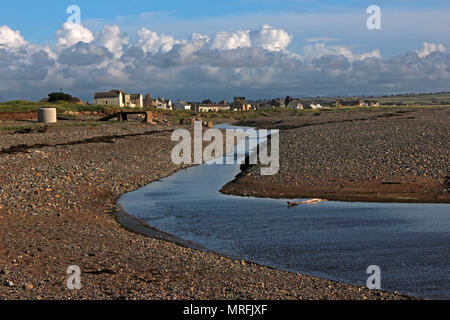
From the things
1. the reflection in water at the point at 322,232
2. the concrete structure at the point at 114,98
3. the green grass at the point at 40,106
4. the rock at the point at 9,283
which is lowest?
the reflection in water at the point at 322,232

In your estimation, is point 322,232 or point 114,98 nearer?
point 322,232

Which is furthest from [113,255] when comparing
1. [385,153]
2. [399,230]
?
[385,153]

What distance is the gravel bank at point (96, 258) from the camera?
34.7 ft

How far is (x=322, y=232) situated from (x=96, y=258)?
297 inches

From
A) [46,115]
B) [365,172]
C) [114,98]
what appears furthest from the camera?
[114,98]

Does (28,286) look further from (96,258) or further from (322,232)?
(322,232)

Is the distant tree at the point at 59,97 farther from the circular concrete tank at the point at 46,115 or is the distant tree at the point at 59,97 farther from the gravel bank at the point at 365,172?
the gravel bank at the point at 365,172

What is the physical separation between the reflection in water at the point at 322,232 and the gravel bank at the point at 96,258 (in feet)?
3.87

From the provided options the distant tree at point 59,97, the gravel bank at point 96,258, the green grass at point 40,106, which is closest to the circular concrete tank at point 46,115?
the green grass at point 40,106

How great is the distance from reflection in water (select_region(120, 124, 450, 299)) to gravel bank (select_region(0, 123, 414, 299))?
46.5 inches

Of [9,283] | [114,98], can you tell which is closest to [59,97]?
[114,98]

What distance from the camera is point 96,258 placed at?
13039 mm
